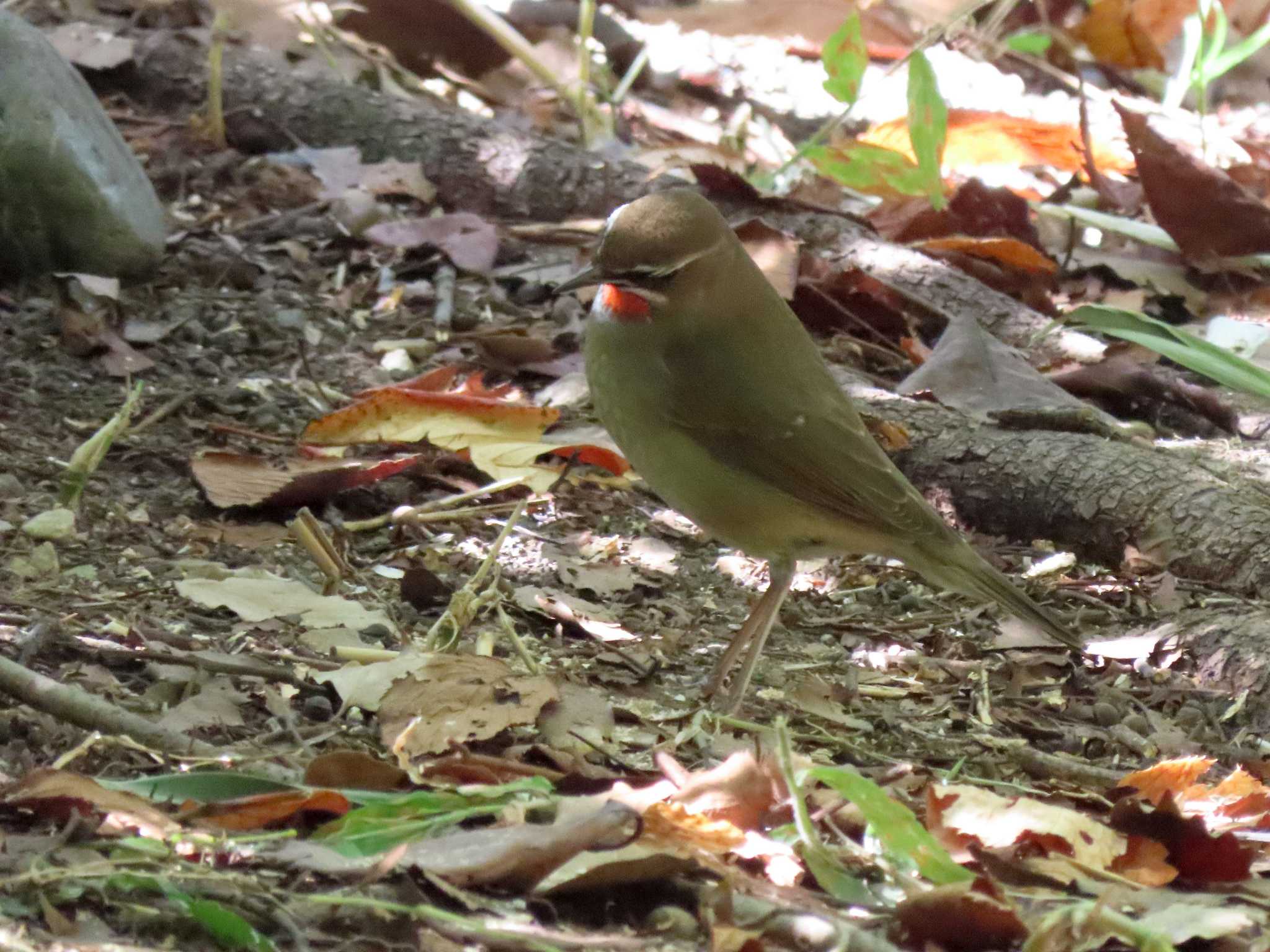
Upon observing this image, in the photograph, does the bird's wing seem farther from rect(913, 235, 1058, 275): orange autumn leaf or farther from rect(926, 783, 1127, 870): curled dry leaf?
rect(913, 235, 1058, 275): orange autumn leaf

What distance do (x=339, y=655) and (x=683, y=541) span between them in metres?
1.49

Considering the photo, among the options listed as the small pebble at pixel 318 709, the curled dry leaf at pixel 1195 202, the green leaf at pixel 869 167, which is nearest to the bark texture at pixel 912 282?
the green leaf at pixel 869 167

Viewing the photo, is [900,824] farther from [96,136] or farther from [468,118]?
[468,118]

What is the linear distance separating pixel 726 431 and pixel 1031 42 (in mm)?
5360

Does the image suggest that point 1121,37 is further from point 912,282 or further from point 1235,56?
point 912,282

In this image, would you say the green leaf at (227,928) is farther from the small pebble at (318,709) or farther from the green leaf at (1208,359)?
the green leaf at (1208,359)

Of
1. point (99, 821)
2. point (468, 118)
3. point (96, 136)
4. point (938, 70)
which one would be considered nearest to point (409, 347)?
point (96, 136)

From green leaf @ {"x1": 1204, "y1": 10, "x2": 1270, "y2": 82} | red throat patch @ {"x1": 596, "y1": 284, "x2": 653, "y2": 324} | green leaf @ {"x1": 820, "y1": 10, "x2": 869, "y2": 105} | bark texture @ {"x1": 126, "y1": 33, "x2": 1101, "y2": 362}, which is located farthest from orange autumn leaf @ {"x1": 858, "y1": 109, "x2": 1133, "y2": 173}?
red throat patch @ {"x1": 596, "y1": 284, "x2": 653, "y2": 324}

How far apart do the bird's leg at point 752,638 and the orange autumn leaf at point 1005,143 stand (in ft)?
11.0

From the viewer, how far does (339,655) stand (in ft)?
11.5

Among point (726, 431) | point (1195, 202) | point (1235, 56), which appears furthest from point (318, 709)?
point (1235, 56)

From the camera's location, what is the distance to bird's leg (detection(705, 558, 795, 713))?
3.71m

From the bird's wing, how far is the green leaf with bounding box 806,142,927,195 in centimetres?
196

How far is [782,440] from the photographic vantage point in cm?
414
